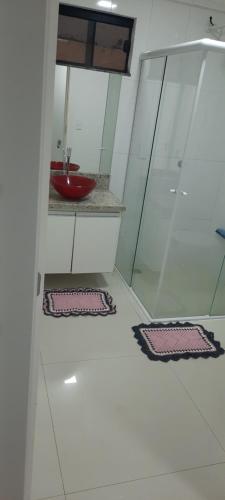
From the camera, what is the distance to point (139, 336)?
2508 millimetres

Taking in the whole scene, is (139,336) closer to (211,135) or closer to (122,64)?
(211,135)

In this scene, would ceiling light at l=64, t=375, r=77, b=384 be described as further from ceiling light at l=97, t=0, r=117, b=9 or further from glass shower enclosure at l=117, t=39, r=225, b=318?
ceiling light at l=97, t=0, r=117, b=9

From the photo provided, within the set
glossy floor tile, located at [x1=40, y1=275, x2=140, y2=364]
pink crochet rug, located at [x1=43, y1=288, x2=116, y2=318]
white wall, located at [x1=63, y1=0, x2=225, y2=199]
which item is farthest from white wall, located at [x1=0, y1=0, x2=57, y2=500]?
white wall, located at [x1=63, y1=0, x2=225, y2=199]

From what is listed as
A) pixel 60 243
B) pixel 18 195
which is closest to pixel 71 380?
pixel 60 243

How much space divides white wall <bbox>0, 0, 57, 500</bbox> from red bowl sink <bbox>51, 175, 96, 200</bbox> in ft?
5.86

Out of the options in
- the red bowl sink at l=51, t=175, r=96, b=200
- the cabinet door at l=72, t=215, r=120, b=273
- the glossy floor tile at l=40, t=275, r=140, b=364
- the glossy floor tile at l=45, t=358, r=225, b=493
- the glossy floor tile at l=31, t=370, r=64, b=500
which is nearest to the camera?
the glossy floor tile at l=31, t=370, r=64, b=500

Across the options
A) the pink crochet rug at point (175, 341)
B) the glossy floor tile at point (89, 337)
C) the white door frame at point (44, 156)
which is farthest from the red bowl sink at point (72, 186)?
the white door frame at point (44, 156)

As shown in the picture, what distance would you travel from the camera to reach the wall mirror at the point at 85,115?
107 inches

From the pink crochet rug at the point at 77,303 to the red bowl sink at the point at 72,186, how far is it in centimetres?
77

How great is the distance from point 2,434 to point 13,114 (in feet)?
2.87

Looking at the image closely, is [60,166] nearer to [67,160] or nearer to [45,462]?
[67,160]

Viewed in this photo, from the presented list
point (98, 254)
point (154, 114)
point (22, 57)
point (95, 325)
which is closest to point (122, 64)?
point (154, 114)

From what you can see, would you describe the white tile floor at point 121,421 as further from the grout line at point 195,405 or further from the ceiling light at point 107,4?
the ceiling light at point 107,4

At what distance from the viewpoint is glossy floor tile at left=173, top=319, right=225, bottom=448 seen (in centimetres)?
194
